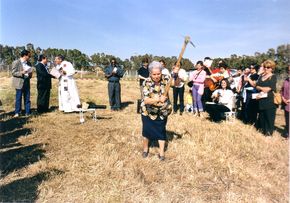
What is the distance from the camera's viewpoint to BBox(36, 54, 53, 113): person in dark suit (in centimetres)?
1158

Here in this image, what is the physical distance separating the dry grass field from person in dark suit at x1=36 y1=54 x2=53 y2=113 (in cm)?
223

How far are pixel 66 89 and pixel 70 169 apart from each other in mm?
6767

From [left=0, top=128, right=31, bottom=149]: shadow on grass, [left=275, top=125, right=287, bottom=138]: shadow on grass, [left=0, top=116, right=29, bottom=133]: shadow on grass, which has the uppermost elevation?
[left=0, top=116, right=29, bottom=133]: shadow on grass

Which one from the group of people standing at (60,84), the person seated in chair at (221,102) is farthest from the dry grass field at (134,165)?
the group of people standing at (60,84)

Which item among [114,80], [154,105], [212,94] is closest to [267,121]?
[212,94]

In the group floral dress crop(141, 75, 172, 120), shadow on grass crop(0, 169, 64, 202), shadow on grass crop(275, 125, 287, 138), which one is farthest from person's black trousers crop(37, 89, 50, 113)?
shadow on grass crop(275, 125, 287, 138)

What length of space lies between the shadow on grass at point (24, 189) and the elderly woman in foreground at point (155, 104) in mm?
1907

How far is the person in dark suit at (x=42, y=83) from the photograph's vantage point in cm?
1158

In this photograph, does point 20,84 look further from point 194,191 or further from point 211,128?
point 194,191

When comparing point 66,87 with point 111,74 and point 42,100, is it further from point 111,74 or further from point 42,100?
A: point 111,74

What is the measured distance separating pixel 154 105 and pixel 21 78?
611cm

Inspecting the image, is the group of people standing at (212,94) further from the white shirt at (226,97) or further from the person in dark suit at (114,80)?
the person in dark suit at (114,80)

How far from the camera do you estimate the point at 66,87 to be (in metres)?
12.0

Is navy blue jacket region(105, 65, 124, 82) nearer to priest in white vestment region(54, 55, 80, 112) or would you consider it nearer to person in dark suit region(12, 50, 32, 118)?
priest in white vestment region(54, 55, 80, 112)
